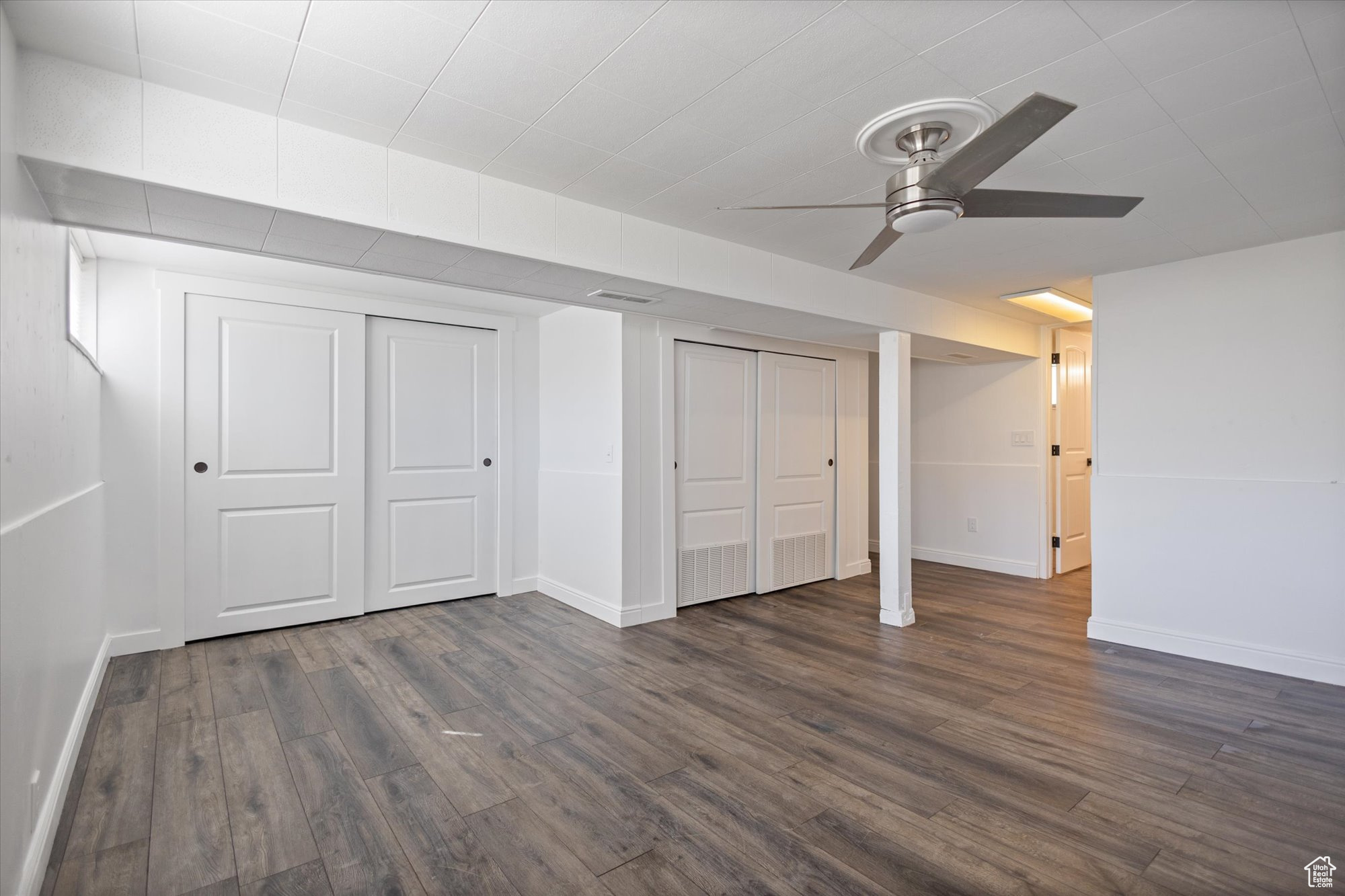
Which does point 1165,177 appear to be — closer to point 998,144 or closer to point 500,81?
point 998,144

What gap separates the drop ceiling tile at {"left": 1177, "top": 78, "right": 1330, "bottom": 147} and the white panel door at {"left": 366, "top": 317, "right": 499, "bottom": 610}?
4326 mm

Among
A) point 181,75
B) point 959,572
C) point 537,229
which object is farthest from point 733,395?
point 181,75

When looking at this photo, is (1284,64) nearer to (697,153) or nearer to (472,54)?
(697,153)

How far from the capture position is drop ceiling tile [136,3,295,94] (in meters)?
1.66

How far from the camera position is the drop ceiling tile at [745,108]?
1.99m

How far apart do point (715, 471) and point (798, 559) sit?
48.2 inches

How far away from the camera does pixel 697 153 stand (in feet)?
7.98

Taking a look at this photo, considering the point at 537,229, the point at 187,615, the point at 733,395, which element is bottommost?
the point at 187,615

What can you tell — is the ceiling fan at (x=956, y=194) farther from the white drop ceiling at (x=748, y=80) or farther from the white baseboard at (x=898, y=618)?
the white baseboard at (x=898, y=618)

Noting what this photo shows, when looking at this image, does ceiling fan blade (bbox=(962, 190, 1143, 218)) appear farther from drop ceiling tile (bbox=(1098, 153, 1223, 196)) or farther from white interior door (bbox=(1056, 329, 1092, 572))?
white interior door (bbox=(1056, 329, 1092, 572))

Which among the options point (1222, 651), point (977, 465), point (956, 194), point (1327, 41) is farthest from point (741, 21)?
point (977, 465)

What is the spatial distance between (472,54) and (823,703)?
2.92 metres

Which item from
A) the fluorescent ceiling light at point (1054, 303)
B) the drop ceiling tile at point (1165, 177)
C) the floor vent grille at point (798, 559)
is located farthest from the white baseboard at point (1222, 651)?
the drop ceiling tile at point (1165, 177)

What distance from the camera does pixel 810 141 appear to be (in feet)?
7.60
